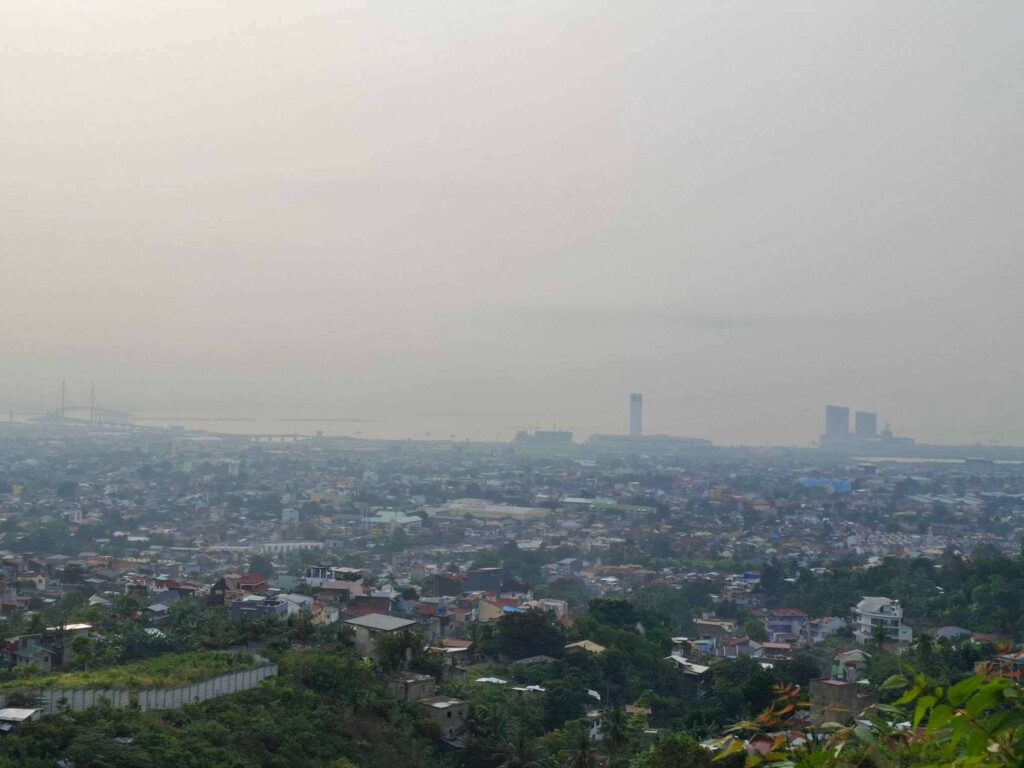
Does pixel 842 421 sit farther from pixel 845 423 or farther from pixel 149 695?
pixel 149 695

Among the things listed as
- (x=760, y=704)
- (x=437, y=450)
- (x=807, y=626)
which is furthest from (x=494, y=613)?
(x=437, y=450)

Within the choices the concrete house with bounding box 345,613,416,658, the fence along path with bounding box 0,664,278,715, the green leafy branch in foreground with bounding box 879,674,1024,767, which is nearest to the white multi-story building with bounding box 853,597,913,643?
the concrete house with bounding box 345,613,416,658

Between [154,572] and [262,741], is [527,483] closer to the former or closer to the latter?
[154,572]

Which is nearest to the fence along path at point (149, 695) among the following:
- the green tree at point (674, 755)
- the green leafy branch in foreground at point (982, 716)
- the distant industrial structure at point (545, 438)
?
the green tree at point (674, 755)

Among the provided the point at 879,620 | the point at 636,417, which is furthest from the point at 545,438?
the point at 879,620

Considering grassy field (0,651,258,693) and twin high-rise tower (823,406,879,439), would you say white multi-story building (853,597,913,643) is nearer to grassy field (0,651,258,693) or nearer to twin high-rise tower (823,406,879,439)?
grassy field (0,651,258,693)
